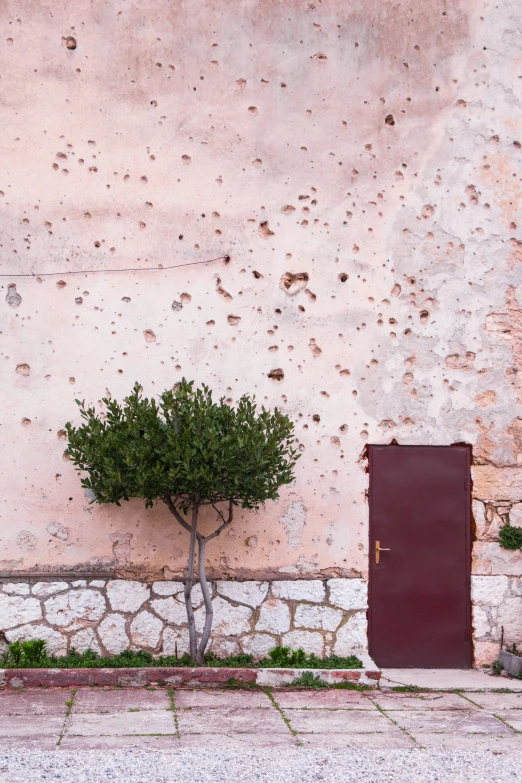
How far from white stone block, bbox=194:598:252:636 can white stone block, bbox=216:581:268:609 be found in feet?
0.20

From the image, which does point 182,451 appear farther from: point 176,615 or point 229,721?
point 229,721

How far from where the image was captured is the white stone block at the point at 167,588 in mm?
6934

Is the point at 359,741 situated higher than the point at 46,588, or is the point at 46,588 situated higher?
the point at 46,588

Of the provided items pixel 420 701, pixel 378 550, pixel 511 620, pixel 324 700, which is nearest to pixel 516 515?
pixel 511 620

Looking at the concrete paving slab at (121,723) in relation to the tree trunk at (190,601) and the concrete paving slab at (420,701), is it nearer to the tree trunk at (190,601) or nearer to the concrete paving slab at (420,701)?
the tree trunk at (190,601)

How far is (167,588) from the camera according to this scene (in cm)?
694

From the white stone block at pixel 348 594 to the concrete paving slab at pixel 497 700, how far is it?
1.23 metres

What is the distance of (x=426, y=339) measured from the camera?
7.34 meters

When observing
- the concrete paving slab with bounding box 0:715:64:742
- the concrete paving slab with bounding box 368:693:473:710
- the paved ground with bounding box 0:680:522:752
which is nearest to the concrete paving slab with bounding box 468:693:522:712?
the paved ground with bounding box 0:680:522:752

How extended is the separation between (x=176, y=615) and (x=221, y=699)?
112cm

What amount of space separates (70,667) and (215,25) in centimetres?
600

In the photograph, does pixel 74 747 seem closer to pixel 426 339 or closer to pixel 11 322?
pixel 11 322

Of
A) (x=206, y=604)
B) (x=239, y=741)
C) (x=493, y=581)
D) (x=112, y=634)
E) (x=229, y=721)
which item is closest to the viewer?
(x=239, y=741)

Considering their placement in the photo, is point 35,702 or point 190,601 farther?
point 190,601
